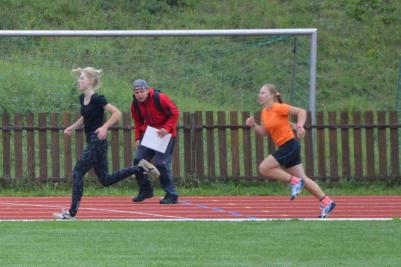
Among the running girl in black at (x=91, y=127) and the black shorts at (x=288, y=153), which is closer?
the running girl in black at (x=91, y=127)

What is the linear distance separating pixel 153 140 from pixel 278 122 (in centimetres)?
209

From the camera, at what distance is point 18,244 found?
10.2 metres

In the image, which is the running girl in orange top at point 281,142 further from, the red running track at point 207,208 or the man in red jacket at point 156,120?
the man in red jacket at point 156,120

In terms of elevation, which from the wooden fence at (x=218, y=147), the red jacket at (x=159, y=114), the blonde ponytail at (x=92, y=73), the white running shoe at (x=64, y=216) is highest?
the blonde ponytail at (x=92, y=73)

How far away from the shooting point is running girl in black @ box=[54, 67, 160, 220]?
12289 millimetres

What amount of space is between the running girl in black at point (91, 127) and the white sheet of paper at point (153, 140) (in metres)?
1.38

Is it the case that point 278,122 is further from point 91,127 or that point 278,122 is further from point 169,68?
point 169,68

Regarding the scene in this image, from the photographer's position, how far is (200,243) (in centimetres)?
1034

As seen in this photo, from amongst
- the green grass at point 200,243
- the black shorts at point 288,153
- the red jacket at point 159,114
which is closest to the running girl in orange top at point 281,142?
the black shorts at point 288,153

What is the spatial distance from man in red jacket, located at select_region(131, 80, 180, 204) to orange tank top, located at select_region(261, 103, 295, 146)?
172 centimetres

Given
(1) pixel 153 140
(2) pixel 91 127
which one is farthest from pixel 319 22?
(2) pixel 91 127

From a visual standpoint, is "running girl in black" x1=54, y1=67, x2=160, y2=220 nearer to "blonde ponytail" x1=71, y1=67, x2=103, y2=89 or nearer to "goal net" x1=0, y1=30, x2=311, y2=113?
"blonde ponytail" x1=71, y1=67, x2=103, y2=89

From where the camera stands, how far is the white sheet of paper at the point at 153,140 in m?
14.2

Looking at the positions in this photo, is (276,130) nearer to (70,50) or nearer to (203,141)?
(203,141)
